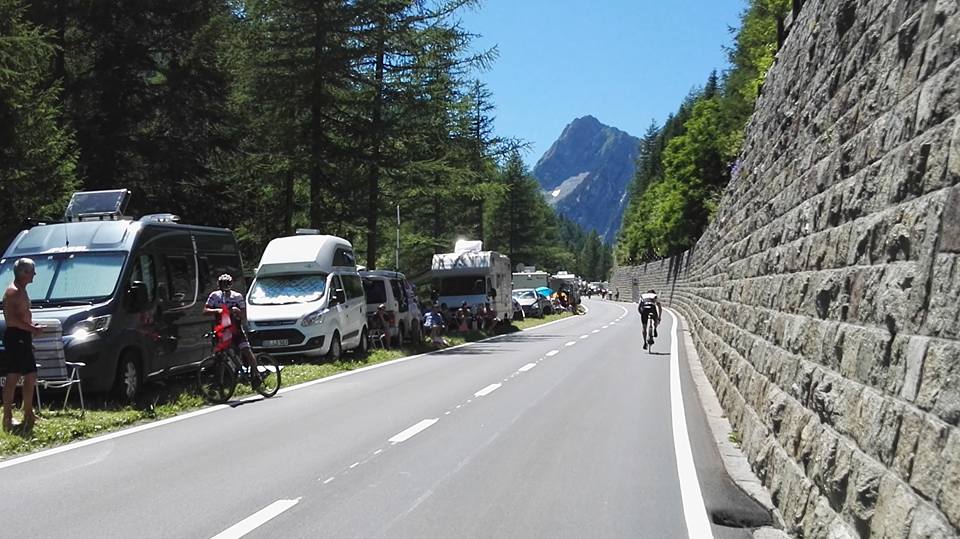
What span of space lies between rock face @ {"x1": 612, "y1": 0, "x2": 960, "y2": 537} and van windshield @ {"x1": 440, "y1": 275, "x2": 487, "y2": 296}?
75.8 feet

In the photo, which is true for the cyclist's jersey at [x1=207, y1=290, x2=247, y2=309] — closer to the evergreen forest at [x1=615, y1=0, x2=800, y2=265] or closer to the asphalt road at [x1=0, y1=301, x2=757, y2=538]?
the asphalt road at [x1=0, y1=301, x2=757, y2=538]

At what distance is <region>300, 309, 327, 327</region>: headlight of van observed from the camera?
57.8 feet

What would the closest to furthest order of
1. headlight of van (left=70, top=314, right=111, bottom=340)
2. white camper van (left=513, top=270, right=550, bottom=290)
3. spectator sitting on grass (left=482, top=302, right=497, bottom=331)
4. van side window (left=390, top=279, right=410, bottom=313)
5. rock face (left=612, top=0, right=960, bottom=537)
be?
rock face (left=612, top=0, right=960, bottom=537)
headlight of van (left=70, top=314, right=111, bottom=340)
van side window (left=390, top=279, right=410, bottom=313)
spectator sitting on grass (left=482, top=302, right=497, bottom=331)
white camper van (left=513, top=270, right=550, bottom=290)

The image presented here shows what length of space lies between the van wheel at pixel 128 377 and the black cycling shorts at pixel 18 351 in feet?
7.09

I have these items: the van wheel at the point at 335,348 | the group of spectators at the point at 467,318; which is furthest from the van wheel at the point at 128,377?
the group of spectators at the point at 467,318

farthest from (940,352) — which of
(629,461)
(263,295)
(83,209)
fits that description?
(263,295)

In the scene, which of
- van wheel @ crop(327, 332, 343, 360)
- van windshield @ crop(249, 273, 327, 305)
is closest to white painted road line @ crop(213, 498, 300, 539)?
van wheel @ crop(327, 332, 343, 360)

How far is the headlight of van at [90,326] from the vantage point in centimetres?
1082

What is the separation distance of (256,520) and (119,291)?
7029mm

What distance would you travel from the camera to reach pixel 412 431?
938 cm

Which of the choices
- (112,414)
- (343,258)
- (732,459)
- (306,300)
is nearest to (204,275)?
(112,414)

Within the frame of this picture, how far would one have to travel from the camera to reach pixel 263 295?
1867 centimetres

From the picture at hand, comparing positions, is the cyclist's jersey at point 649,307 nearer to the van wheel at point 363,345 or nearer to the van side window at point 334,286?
the van wheel at point 363,345

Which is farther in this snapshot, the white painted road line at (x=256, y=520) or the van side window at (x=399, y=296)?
the van side window at (x=399, y=296)
